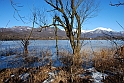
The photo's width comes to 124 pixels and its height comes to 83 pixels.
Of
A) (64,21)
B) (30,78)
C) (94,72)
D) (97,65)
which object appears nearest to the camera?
(30,78)

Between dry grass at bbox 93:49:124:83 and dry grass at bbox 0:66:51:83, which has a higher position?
dry grass at bbox 93:49:124:83

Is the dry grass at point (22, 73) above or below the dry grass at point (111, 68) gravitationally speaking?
below

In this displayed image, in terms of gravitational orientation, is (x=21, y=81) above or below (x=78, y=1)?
below

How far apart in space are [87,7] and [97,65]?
532 centimetres

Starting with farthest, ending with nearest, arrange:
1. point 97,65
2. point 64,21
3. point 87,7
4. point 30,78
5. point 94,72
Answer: point 87,7 → point 64,21 → point 97,65 → point 94,72 → point 30,78

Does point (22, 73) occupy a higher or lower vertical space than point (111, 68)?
lower

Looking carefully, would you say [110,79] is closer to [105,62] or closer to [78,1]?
[105,62]

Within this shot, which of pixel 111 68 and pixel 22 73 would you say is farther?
pixel 22 73

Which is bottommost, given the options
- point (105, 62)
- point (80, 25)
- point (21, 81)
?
point (21, 81)

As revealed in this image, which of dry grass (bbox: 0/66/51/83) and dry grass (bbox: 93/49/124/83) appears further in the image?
dry grass (bbox: 0/66/51/83)

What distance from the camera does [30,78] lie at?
6949 millimetres

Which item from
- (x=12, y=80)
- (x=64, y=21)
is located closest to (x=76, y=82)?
(x=12, y=80)

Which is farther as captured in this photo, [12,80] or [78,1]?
[78,1]

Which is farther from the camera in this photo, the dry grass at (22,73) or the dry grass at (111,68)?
the dry grass at (22,73)
